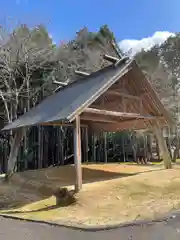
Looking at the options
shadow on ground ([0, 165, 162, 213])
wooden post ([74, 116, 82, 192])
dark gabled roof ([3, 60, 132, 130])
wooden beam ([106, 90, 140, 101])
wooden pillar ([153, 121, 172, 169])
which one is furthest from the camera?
wooden pillar ([153, 121, 172, 169])

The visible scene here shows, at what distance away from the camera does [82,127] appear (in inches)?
540

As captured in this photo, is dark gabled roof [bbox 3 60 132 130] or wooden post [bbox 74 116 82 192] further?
dark gabled roof [bbox 3 60 132 130]

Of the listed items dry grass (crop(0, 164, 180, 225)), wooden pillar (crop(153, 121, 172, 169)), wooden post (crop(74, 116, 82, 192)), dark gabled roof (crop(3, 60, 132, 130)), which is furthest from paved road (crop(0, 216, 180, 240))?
wooden pillar (crop(153, 121, 172, 169))

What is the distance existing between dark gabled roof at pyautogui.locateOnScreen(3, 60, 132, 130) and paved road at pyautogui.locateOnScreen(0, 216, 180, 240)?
2.97 metres

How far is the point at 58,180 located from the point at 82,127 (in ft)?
15.0

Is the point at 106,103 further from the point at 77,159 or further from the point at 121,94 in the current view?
the point at 77,159

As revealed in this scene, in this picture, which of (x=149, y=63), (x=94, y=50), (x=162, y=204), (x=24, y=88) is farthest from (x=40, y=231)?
(x=149, y=63)

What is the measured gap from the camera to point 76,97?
8.33 metres

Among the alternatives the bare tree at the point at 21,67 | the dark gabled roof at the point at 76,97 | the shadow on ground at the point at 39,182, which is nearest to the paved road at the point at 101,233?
the shadow on ground at the point at 39,182

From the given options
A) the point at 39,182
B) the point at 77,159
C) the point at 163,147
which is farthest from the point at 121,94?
the point at 39,182

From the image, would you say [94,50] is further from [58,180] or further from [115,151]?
[58,180]

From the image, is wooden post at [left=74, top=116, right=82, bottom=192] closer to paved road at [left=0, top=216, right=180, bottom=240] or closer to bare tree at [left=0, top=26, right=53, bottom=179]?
paved road at [left=0, top=216, right=180, bottom=240]

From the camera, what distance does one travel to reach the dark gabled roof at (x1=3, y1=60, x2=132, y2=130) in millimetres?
7333

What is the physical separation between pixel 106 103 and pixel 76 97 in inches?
96.4
